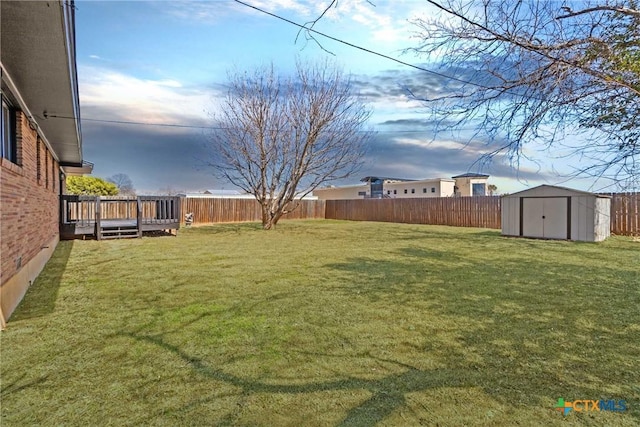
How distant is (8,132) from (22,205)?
1025mm

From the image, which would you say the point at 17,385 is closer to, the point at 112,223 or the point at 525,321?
the point at 525,321

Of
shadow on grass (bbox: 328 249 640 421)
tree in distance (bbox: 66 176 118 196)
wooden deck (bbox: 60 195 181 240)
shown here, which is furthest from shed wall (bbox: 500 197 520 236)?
tree in distance (bbox: 66 176 118 196)

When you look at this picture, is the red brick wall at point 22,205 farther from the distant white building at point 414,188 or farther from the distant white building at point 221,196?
the distant white building at point 414,188

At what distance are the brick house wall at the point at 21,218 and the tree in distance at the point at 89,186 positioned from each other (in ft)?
48.5

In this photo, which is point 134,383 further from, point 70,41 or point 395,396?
point 70,41

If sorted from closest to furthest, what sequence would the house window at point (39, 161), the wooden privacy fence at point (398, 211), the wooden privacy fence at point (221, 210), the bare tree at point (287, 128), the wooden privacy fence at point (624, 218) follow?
the house window at point (39, 161) → the wooden privacy fence at point (624, 218) → the wooden privacy fence at point (398, 211) → the bare tree at point (287, 128) → the wooden privacy fence at point (221, 210)

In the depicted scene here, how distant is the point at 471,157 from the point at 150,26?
7.19 meters

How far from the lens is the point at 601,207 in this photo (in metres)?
11.4

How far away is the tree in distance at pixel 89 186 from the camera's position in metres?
19.9

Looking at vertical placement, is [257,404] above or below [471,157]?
below

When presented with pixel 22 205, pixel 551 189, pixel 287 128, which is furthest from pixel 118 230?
pixel 551 189

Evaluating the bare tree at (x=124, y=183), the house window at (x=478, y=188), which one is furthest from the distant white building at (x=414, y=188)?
the bare tree at (x=124, y=183)

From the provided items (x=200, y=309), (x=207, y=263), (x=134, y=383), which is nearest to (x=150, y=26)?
(x=207, y=263)

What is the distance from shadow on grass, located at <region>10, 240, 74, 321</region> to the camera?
400 cm
